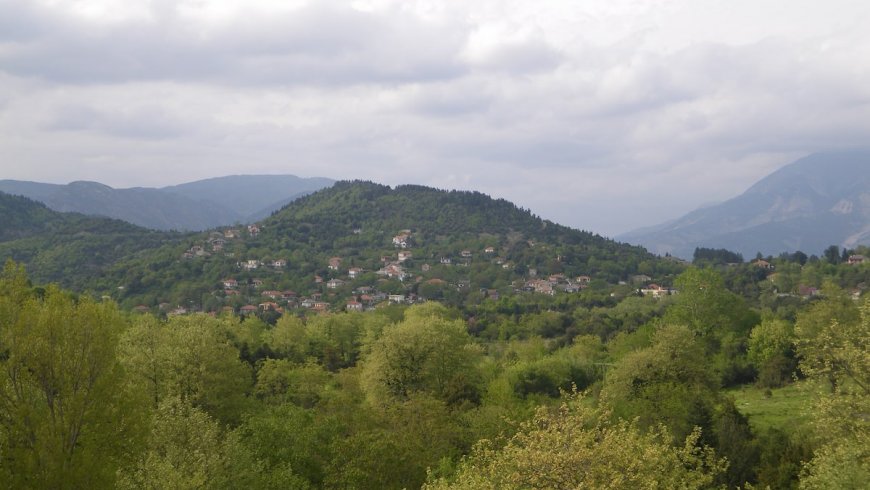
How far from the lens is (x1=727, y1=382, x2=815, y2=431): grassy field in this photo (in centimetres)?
3753

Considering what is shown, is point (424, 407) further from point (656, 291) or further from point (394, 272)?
point (394, 272)

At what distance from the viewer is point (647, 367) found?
4009cm

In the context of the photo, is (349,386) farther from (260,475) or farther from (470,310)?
(470,310)

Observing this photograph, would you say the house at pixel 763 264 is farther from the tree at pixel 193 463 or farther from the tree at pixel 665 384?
the tree at pixel 193 463

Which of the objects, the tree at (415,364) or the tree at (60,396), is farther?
the tree at (415,364)

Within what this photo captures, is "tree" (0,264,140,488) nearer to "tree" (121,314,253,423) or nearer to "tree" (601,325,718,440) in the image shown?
"tree" (121,314,253,423)

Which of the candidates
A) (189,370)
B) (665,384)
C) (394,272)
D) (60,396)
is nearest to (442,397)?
(665,384)

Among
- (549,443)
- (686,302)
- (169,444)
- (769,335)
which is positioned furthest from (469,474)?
(686,302)

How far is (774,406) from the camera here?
43.9m

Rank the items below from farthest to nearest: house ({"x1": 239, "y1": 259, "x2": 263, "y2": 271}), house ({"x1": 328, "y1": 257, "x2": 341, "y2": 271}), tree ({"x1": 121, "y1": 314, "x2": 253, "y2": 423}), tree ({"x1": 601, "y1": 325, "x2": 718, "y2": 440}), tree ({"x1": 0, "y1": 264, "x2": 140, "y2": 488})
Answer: house ({"x1": 328, "y1": 257, "x2": 341, "y2": 271}), house ({"x1": 239, "y1": 259, "x2": 263, "y2": 271}), tree ({"x1": 121, "y1": 314, "x2": 253, "y2": 423}), tree ({"x1": 601, "y1": 325, "x2": 718, "y2": 440}), tree ({"x1": 0, "y1": 264, "x2": 140, "y2": 488})

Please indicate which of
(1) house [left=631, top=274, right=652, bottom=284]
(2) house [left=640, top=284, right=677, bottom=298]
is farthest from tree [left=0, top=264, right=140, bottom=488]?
(1) house [left=631, top=274, right=652, bottom=284]

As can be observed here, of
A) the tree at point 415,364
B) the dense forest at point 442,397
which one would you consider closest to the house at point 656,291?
the dense forest at point 442,397

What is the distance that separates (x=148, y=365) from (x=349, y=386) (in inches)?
644

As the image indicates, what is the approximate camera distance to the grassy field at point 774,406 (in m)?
37.5
